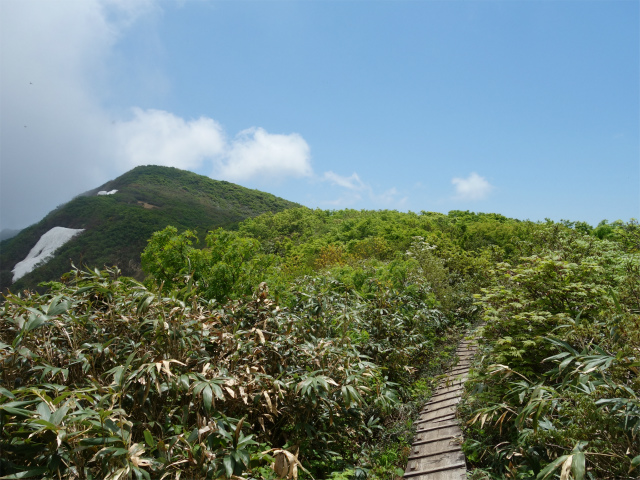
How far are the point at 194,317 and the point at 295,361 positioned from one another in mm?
969

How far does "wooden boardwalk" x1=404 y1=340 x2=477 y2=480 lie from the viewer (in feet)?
10.4

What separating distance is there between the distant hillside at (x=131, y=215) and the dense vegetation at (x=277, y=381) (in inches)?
611

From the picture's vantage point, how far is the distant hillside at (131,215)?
105 ft

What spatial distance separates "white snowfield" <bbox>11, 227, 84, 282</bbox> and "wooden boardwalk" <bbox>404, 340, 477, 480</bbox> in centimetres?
3618

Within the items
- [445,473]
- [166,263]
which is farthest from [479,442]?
[166,263]

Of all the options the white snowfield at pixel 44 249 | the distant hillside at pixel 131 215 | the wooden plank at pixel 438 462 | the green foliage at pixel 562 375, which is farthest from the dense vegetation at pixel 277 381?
the white snowfield at pixel 44 249

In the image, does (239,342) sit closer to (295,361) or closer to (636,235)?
(295,361)

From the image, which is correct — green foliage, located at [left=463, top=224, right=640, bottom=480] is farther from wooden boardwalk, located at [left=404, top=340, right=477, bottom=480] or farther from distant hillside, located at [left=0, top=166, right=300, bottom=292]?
distant hillside, located at [left=0, top=166, right=300, bottom=292]

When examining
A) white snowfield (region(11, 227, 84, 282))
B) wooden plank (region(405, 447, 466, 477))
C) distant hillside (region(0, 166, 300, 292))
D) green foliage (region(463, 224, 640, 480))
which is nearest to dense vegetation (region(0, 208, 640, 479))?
green foliage (region(463, 224, 640, 480))

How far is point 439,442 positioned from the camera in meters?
3.67

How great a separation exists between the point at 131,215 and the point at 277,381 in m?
41.1

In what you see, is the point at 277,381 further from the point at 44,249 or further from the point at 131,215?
the point at 131,215

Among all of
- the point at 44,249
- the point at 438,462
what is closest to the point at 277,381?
the point at 438,462

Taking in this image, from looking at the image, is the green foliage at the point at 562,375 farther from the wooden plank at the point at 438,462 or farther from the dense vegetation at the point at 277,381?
the wooden plank at the point at 438,462
